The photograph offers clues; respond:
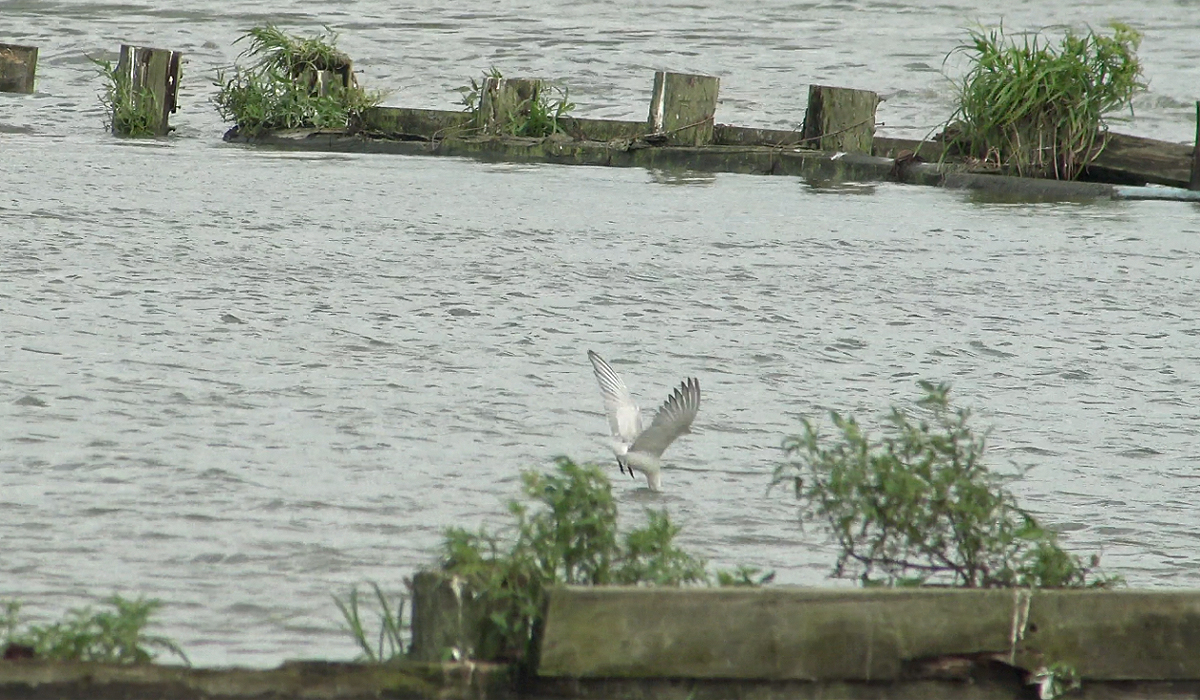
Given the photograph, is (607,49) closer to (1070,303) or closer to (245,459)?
(1070,303)

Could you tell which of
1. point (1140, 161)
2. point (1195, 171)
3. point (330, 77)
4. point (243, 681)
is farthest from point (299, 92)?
point (243, 681)

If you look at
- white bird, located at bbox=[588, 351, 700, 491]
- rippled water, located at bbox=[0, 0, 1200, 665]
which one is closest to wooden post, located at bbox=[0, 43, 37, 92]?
rippled water, located at bbox=[0, 0, 1200, 665]

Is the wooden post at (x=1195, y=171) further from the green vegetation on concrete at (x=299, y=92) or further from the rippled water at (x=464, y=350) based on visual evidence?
the green vegetation on concrete at (x=299, y=92)

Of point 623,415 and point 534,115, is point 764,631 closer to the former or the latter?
point 623,415

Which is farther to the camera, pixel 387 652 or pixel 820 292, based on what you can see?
pixel 820 292

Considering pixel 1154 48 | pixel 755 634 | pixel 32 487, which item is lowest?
pixel 32 487

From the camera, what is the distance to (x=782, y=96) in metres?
27.6

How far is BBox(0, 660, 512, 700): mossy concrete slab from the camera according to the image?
342cm

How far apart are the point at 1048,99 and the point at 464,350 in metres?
8.93

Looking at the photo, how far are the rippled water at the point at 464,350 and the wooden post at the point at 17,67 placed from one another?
302 centimetres

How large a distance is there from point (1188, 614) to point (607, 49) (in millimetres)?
28251

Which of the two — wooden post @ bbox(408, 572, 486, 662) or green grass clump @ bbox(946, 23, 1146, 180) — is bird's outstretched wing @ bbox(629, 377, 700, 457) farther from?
green grass clump @ bbox(946, 23, 1146, 180)

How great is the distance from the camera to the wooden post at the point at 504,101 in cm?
1942

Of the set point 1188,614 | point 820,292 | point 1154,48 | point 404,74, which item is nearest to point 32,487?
point 1188,614
